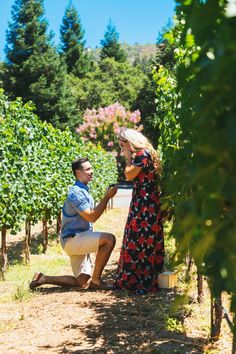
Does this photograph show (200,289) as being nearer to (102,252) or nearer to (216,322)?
(216,322)

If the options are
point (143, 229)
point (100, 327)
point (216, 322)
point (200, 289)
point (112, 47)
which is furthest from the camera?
point (112, 47)

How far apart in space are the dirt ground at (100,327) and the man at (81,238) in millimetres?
341

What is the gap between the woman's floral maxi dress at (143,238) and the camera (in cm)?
489

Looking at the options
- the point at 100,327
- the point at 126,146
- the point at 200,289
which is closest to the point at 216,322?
the point at 100,327

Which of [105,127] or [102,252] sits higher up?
[105,127]

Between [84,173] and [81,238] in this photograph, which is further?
[84,173]

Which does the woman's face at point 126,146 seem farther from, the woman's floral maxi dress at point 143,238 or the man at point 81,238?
the man at point 81,238

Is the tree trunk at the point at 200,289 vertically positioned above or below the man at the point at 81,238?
below

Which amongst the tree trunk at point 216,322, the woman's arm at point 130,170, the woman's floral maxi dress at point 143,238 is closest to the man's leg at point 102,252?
the woman's floral maxi dress at point 143,238

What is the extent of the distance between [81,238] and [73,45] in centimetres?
4687

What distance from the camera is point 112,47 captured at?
189 feet

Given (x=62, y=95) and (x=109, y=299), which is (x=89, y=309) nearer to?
(x=109, y=299)

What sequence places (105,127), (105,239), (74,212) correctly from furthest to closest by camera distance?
1. (105,127)
2. (74,212)
3. (105,239)

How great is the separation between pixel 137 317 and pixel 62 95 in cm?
3220
